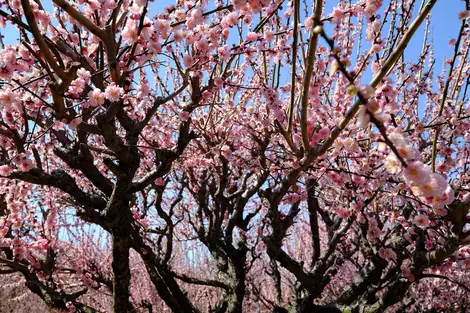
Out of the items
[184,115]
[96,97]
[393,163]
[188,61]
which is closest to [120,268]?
[184,115]

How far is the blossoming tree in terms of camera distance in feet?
9.12

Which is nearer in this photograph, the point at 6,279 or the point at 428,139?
the point at 428,139

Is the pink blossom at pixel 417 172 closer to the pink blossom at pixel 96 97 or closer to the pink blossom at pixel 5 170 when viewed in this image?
the pink blossom at pixel 96 97

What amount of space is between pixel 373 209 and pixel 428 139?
131cm

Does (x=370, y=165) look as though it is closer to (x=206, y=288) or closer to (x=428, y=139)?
(x=428, y=139)

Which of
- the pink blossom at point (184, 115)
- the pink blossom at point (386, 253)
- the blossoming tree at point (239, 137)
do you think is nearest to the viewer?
the blossoming tree at point (239, 137)

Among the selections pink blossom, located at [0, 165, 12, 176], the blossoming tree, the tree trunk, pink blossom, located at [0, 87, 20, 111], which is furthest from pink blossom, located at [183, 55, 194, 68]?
the tree trunk

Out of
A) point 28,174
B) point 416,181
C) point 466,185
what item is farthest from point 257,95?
point 416,181

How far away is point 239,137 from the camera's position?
601 cm

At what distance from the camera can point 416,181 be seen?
1.69 m

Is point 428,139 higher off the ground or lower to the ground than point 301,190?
higher

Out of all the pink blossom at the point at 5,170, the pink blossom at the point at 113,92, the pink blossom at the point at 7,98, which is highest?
the pink blossom at the point at 113,92

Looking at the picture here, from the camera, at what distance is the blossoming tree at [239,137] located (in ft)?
9.12

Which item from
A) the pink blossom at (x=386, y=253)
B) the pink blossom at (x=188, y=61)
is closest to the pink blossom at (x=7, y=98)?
the pink blossom at (x=188, y=61)
